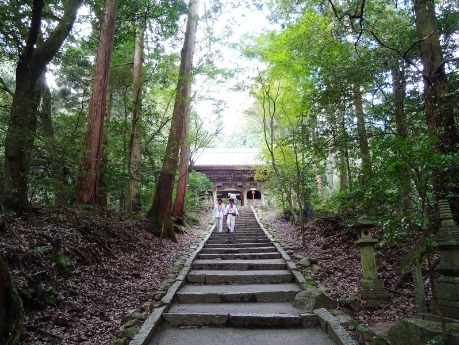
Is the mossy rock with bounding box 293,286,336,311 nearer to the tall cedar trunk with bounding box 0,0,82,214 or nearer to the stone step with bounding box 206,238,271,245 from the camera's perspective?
the tall cedar trunk with bounding box 0,0,82,214

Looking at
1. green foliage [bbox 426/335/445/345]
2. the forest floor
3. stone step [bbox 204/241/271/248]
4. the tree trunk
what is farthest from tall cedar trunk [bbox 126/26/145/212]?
green foliage [bbox 426/335/445/345]

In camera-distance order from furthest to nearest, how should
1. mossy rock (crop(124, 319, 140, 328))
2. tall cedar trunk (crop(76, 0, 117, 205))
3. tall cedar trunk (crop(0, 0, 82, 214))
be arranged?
tall cedar trunk (crop(76, 0, 117, 205)), tall cedar trunk (crop(0, 0, 82, 214)), mossy rock (crop(124, 319, 140, 328))

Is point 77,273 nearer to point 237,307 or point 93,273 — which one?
point 93,273

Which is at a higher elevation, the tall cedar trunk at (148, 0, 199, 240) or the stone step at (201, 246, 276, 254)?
the tall cedar trunk at (148, 0, 199, 240)

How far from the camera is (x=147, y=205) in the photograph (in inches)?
550

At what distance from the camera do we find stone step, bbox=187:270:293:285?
6.25 m

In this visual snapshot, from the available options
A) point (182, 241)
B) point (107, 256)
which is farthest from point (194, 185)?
point (107, 256)

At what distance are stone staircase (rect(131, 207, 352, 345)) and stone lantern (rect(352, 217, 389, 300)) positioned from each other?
3.45ft

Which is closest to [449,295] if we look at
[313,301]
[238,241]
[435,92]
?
[313,301]

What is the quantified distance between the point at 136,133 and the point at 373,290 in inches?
332

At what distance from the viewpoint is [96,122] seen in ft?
25.3

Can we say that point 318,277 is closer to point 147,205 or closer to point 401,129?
point 401,129

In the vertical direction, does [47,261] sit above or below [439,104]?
below

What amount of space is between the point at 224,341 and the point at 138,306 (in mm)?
1533
